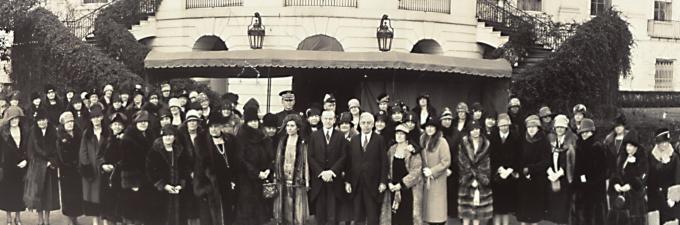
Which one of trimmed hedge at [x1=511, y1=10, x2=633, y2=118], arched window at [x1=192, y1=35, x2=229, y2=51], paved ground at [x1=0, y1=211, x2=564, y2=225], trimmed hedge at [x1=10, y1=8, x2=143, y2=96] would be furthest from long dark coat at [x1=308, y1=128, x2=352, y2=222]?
arched window at [x1=192, y1=35, x2=229, y2=51]

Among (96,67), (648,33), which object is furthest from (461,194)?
(648,33)

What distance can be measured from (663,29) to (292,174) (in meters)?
26.9

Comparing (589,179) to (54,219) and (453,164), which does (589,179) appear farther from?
(54,219)

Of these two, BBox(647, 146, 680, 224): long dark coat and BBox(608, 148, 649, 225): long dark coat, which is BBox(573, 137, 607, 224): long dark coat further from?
BBox(647, 146, 680, 224): long dark coat

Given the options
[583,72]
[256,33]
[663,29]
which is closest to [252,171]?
[256,33]

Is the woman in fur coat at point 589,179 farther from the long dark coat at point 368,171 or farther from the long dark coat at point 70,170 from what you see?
the long dark coat at point 70,170

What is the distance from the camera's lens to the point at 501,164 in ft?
35.8

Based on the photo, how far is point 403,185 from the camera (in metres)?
10.4

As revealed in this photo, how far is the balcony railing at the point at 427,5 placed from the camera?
80.8 ft

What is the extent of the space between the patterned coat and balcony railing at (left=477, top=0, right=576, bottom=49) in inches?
551

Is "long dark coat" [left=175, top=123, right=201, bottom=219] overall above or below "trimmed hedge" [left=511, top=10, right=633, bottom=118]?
below

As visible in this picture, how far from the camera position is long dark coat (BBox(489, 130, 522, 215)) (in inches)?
427

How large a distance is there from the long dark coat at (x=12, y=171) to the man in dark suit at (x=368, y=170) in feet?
14.5

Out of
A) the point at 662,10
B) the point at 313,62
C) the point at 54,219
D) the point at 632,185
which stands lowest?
the point at 54,219
